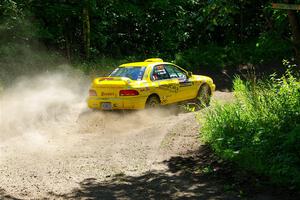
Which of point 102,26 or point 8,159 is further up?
point 102,26

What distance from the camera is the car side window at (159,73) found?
1398 centimetres

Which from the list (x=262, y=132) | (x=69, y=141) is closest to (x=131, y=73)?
(x=69, y=141)

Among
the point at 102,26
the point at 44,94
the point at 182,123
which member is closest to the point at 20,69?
the point at 44,94

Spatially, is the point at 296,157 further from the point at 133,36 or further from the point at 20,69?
the point at 133,36

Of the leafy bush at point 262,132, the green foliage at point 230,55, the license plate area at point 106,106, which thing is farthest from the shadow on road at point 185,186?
the green foliage at point 230,55

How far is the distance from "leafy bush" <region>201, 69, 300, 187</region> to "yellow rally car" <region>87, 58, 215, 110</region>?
11.0 ft

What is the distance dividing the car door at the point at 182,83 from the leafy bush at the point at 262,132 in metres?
4.39

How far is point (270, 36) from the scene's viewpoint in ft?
49.5

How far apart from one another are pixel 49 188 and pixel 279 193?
330cm

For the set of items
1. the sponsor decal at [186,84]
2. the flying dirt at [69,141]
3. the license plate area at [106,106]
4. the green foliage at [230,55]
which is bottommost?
the flying dirt at [69,141]

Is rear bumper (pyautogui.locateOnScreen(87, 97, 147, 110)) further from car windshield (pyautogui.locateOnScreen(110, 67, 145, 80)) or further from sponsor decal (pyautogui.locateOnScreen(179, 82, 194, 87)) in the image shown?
sponsor decal (pyautogui.locateOnScreen(179, 82, 194, 87))

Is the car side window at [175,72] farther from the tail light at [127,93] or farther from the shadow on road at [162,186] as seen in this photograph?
the shadow on road at [162,186]

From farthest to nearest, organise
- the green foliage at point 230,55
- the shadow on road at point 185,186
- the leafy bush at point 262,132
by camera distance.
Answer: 1. the green foliage at point 230,55
2. the leafy bush at point 262,132
3. the shadow on road at point 185,186

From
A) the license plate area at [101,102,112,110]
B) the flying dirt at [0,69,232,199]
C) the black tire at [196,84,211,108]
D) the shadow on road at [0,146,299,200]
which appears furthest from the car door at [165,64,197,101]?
the shadow on road at [0,146,299,200]
